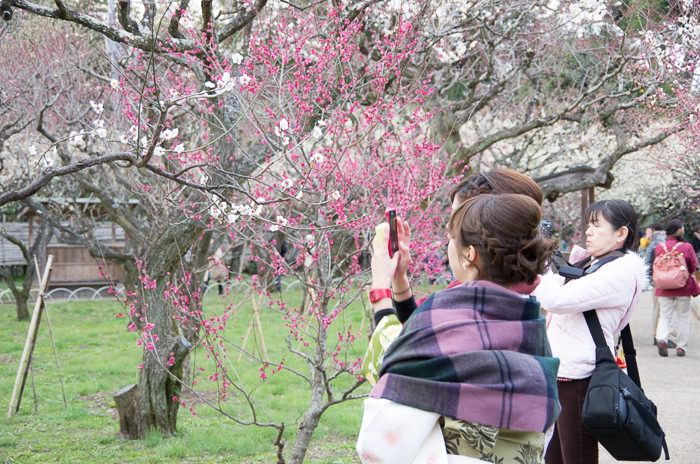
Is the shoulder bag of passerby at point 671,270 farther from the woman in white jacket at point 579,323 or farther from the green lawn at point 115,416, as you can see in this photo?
the woman in white jacket at point 579,323

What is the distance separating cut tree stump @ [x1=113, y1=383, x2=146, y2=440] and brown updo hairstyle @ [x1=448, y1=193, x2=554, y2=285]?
502cm

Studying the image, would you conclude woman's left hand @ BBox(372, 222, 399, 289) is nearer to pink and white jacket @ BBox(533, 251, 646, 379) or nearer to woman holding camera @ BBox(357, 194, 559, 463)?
woman holding camera @ BBox(357, 194, 559, 463)

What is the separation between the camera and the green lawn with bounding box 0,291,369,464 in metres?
5.77

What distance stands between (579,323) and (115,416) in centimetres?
568

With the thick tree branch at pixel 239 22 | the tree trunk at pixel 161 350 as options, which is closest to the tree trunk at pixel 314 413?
the tree trunk at pixel 161 350

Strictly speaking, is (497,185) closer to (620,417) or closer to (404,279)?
(404,279)

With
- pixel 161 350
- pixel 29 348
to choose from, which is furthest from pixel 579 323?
pixel 29 348

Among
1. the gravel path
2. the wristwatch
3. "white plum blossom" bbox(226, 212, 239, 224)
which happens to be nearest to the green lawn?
"white plum blossom" bbox(226, 212, 239, 224)

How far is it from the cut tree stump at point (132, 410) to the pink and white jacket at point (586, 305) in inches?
167

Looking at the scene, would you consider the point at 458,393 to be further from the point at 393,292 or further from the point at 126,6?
the point at 126,6

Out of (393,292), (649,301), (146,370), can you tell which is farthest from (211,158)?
(649,301)

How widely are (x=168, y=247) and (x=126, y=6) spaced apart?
2.03m

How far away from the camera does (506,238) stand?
1636mm

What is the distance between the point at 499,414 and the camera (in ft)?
5.07
